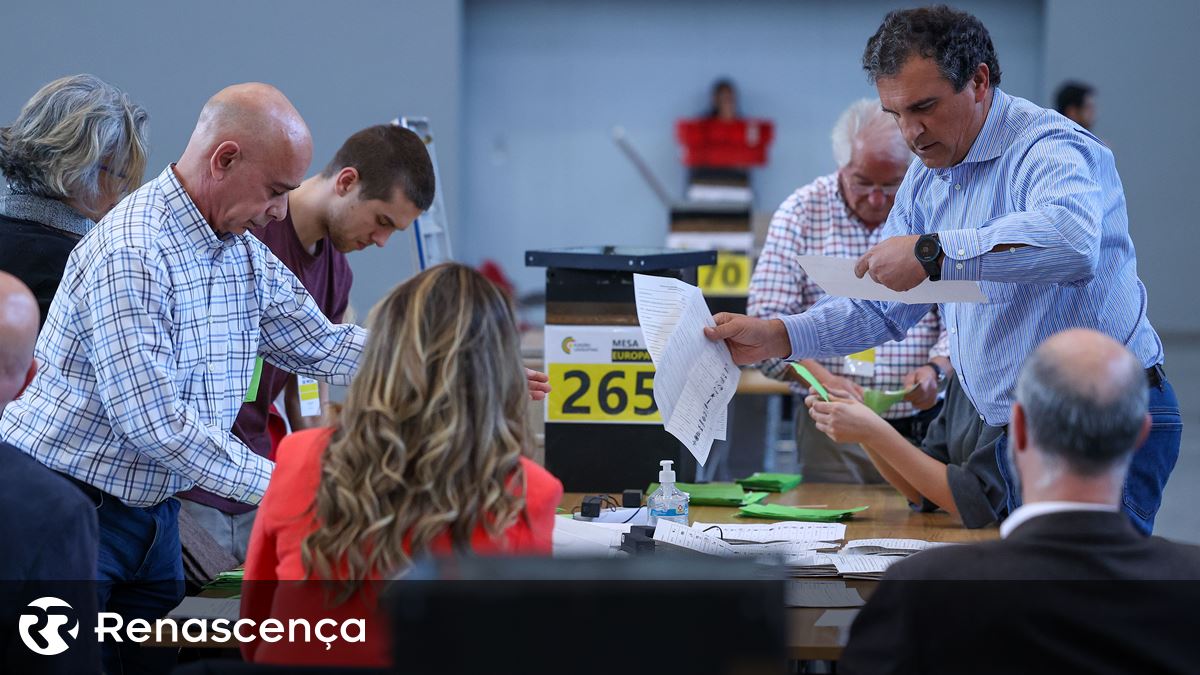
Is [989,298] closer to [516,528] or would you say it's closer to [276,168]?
[516,528]

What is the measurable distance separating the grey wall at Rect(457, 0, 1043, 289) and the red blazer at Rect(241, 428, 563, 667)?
9.10 meters

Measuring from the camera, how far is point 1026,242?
2.11 m

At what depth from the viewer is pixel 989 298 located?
239cm

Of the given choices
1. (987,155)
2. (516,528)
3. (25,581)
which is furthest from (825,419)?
(25,581)

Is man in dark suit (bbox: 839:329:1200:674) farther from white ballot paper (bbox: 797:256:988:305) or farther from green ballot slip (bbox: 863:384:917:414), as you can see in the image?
green ballot slip (bbox: 863:384:917:414)

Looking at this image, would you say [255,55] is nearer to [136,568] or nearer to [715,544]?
[136,568]

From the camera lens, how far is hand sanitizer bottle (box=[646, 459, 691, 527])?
257 cm

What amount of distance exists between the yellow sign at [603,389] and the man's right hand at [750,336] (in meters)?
0.41

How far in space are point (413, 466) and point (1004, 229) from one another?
1.15 m

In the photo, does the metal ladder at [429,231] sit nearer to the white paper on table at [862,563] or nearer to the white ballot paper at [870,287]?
the white ballot paper at [870,287]

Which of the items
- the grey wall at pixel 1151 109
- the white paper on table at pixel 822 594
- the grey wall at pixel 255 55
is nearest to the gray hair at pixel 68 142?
the white paper on table at pixel 822 594

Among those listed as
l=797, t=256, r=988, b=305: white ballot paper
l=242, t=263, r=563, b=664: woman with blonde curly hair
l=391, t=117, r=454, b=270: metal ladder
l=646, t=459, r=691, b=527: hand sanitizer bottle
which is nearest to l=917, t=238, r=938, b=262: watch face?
l=797, t=256, r=988, b=305: white ballot paper

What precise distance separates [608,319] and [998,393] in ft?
3.26

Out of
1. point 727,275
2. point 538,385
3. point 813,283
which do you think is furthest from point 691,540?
point 727,275
